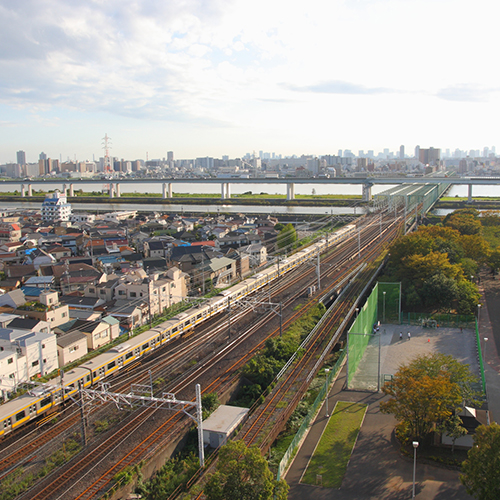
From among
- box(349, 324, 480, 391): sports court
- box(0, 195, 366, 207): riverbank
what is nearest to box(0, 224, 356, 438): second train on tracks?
box(349, 324, 480, 391): sports court

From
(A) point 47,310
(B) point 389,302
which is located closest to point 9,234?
(A) point 47,310

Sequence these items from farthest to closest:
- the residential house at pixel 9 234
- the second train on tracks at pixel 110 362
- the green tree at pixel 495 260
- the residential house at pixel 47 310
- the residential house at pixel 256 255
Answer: the residential house at pixel 9 234
the residential house at pixel 256 255
the green tree at pixel 495 260
the residential house at pixel 47 310
the second train on tracks at pixel 110 362

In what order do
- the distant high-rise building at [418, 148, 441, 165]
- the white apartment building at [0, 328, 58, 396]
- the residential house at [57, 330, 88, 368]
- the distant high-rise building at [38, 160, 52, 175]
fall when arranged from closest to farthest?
the white apartment building at [0, 328, 58, 396]
the residential house at [57, 330, 88, 368]
the distant high-rise building at [38, 160, 52, 175]
the distant high-rise building at [418, 148, 441, 165]

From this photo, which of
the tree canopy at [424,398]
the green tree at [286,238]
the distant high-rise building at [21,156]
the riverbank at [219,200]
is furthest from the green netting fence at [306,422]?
the distant high-rise building at [21,156]

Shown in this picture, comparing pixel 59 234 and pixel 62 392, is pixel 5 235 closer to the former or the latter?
pixel 59 234

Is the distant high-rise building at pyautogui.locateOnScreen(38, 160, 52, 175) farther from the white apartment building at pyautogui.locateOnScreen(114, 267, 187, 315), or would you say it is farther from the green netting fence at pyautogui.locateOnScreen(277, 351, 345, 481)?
the green netting fence at pyautogui.locateOnScreen(277, 351, 345, 481)

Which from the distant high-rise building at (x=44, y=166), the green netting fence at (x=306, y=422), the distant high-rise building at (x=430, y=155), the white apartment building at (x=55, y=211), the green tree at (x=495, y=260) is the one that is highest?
the distant high-rise building at (x=430, y=155)

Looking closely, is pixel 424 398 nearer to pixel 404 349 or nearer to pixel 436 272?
pixel 404 349

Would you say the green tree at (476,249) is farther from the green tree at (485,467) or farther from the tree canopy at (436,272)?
the green tree at (485,467)
